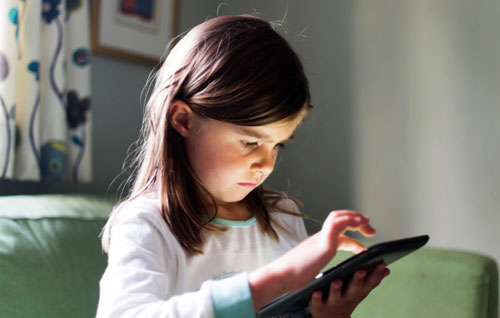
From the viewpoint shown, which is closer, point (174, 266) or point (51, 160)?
point (174, 266)

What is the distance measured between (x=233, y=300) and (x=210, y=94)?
0.33 m

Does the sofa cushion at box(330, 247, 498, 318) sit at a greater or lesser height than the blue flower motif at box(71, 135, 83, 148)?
lesser

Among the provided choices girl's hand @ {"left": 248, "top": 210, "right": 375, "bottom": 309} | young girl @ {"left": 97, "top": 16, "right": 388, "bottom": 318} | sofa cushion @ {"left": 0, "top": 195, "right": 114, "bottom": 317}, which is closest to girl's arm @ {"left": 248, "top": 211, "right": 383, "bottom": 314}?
girl's hand @ {"left": 248, "top": 210, "right": 375, "bottom": 309}

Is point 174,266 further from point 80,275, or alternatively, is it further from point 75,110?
point 75,110

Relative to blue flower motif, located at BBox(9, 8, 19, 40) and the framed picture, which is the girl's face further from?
the framed picture

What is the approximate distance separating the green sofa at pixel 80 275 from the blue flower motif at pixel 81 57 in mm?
624

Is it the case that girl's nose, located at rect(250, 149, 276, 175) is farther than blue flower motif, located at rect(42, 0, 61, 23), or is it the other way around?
blue flower motif, located at rect(42, 0, 61, 23)

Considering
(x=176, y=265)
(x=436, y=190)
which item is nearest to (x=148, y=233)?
(x=176, y=265)

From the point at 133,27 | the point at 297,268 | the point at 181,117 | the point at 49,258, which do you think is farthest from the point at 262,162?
the point at 133,27

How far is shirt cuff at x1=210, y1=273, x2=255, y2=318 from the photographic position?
63 centimetres

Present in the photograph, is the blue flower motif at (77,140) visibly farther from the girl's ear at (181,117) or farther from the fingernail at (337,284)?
the fingernail at (337,284)

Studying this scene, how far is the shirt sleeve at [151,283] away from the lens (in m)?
0.64

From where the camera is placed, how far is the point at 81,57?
182 cm

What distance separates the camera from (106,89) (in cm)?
217
